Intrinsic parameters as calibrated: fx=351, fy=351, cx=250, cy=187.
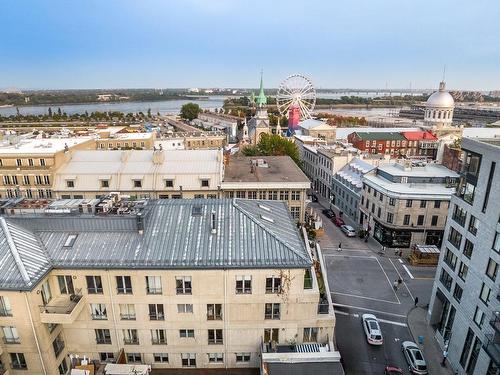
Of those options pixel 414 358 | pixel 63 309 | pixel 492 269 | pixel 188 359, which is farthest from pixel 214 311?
pixel 492 269

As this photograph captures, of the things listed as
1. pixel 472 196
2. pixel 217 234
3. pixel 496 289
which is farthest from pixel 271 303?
pixel 472 196

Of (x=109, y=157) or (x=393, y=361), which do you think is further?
(x=109, y=157)

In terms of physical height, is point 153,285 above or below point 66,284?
below

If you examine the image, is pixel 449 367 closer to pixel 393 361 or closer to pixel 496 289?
pixel 393 361

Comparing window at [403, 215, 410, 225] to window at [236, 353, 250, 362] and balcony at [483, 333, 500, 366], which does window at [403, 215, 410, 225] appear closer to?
balcony at [483, 333, 500, 366]

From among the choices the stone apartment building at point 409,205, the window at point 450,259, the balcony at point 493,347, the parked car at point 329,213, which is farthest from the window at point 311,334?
the parked car at point 329,213

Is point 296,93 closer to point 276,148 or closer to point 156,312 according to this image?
point 276,148
